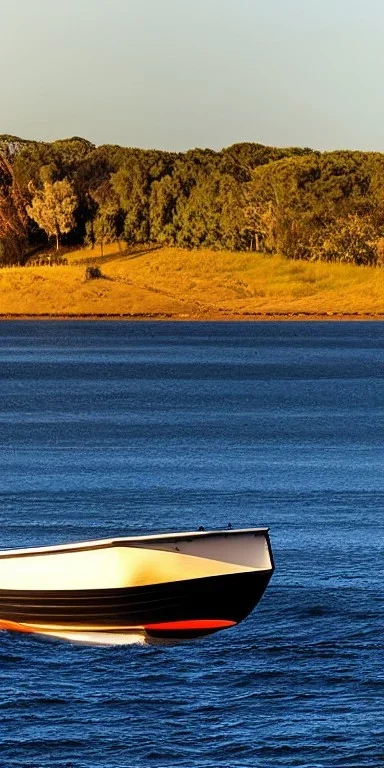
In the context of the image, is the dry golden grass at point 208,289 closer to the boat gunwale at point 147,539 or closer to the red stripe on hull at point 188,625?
the red stripe on hull at point 188,625

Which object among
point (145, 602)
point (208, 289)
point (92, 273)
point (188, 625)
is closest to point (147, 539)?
point (145, 602)

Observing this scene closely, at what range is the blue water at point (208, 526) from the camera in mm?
26203

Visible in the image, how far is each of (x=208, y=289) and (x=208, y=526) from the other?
14680 cm

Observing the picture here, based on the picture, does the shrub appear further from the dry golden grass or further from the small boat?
the small boat

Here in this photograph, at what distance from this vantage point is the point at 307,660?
30.1 meters

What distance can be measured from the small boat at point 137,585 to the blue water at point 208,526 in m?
0.50

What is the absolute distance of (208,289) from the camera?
190125 mm

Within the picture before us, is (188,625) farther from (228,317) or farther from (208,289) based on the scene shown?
(228,317)

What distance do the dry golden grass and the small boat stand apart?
520 feet

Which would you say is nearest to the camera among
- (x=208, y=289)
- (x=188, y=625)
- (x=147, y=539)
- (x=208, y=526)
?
(x=147, y=539)

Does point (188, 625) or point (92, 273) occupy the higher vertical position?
point (92, 273)

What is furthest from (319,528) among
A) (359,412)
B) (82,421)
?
(359,412)

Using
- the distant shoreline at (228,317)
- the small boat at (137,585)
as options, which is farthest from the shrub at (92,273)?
the small boat at (137,585)

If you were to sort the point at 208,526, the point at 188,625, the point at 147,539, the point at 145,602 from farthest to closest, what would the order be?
the point at 208,526 → the point at 188,625 → the point at 145,602 → the point at 147,539
